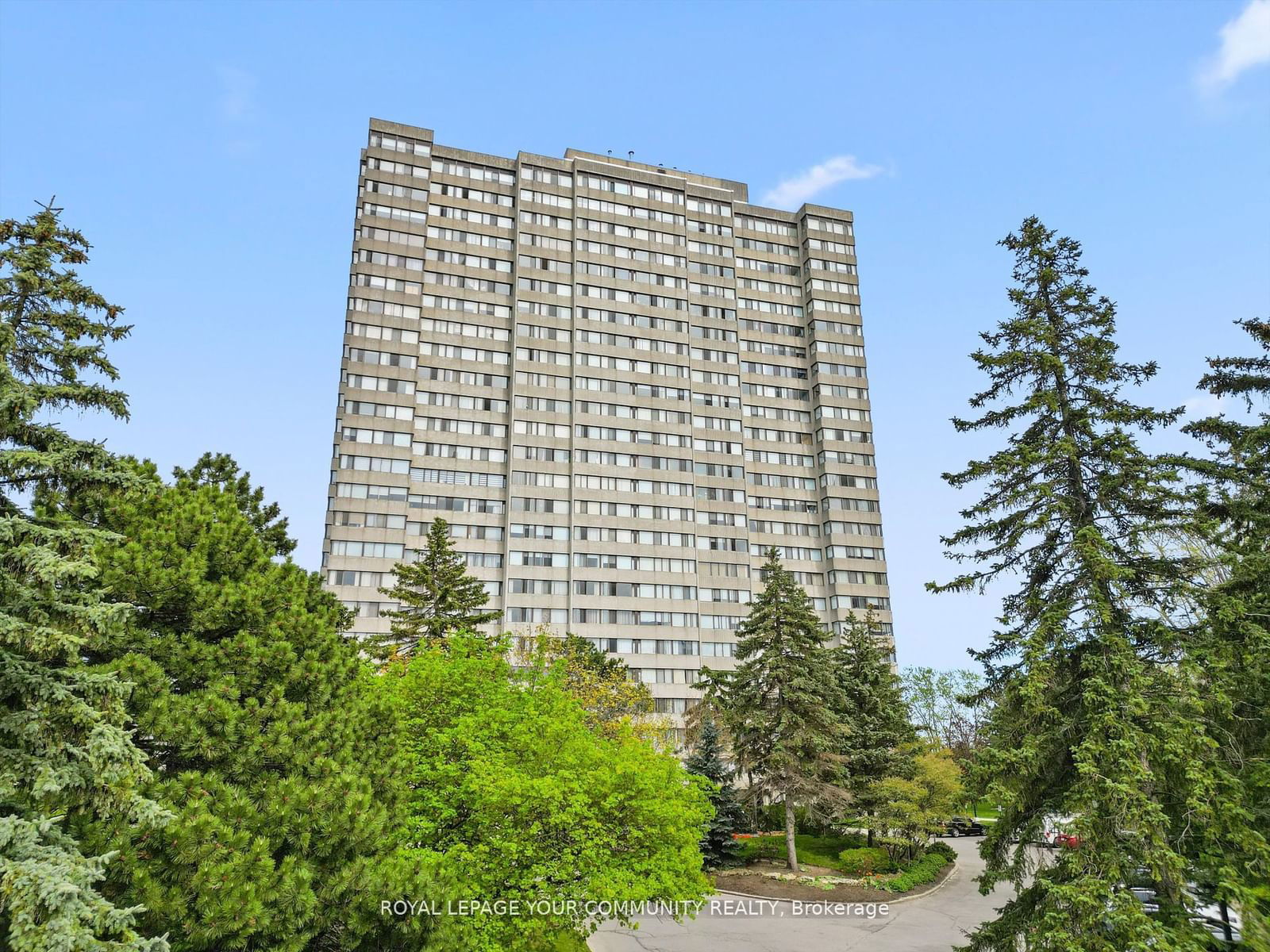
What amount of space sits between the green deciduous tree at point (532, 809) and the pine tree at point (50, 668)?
5250 millimetres

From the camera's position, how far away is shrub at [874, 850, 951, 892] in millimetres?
31969

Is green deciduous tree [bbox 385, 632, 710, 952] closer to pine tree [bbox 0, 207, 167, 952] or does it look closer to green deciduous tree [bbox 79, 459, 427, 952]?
green deciduous tree [bbox 79, 459, 427, 952]

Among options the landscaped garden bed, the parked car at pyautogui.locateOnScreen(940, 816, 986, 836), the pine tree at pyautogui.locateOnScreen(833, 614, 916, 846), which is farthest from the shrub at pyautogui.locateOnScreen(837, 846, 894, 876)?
the parked car at pyautogui.locateOnScreen(940, 816, 986, 836)

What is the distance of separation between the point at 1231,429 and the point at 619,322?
65.2 meters

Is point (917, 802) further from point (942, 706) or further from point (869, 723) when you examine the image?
point (942, 706)

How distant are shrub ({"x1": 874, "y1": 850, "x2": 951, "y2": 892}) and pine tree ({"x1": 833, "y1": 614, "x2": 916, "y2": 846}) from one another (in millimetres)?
2691

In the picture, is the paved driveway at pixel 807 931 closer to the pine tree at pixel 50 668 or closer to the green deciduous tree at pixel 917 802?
the green deciduous tree at pixel 917 802

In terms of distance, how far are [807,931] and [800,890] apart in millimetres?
6121

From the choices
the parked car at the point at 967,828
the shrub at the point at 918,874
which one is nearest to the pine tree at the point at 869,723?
the shrub at the point at 918,874

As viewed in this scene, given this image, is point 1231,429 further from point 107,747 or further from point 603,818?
point 107,747

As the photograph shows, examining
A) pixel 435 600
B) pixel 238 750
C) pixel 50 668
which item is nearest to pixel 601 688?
pixel 435 600

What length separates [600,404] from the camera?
76.2m

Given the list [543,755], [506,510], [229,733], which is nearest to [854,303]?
[506,510]

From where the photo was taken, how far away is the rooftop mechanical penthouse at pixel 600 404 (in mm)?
69438
